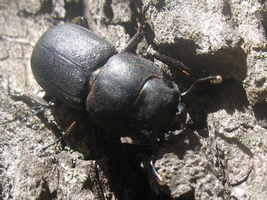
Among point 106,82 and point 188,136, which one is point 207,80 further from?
point 106,82

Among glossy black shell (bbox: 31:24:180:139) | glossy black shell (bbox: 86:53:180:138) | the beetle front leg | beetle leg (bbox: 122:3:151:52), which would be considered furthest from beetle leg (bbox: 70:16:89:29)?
glossy black shell (bbox: 86:53:180:138)

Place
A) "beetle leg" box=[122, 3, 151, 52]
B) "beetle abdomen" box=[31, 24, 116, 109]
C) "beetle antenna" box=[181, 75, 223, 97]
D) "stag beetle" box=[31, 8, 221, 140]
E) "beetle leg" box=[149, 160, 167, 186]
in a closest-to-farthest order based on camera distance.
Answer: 1. "beetle leg" box=[149, 160, 167, 186]
2. "beetle antenna" box=[181, 75, 223, 97]
3. "stag beetle" box=[31, 8, 221, 140]
4. "beetle abdomen" box=[31, 24, 116, 109]
5. "beetle leg" box=[122, 3, 151, 52]

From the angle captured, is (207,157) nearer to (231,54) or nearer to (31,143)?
(231,54)

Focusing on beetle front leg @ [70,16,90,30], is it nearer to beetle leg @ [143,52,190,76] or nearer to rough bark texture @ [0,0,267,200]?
rough bark texture @ [0,0,267,200]

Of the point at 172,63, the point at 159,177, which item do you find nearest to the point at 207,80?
the point at 172,63

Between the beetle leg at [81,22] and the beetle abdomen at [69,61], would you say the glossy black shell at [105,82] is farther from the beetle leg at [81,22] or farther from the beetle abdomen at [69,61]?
the beetle leg at [81,22]

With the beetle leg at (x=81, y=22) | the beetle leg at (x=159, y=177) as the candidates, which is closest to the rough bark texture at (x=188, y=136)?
the beetle leg at (x=159, y=177)

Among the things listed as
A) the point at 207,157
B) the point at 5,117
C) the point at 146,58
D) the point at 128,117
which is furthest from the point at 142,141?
the point at 5,117
